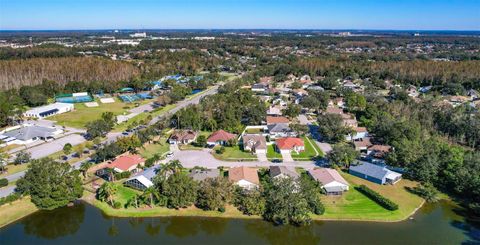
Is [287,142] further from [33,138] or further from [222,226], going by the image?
[33,138]

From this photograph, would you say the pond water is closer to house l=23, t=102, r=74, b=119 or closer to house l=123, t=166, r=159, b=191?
house l=123, t=166, r=159, b=191

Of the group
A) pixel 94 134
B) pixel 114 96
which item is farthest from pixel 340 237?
pixel 114 96

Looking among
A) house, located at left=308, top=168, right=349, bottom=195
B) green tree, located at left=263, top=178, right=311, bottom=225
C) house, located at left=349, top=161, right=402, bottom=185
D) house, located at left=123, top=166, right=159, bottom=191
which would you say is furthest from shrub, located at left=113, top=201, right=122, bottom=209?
house, located at left=349, top=161, right=402, bottom=185

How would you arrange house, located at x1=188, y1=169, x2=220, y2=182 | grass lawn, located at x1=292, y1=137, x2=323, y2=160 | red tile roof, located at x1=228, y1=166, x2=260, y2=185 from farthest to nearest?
grass lawn, located at x1=292, y1=137, x2=323, y2=160, house, located at x1=188, y1=169, x2=220, y2=182, red tile roof, located at x1=228, y1=166, x2=260, y2=185

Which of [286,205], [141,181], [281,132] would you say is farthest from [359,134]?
[141,181]

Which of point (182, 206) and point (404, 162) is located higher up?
point (404, 162)

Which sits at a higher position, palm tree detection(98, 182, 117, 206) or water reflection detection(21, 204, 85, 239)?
palm tree detection(98, 182, 117, 206)

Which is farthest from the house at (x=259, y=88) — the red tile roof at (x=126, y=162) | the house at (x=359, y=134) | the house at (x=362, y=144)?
the red tile roof at (x=126, y=162)

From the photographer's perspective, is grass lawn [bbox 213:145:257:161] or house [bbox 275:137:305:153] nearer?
grass lawn [bbox 213:145:257:161]
